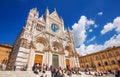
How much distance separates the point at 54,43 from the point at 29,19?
24.7 feet

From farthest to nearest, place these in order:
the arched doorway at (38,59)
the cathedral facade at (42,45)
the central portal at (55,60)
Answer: the central portal at (55,60)
the arched doorway at (38,59)
the cathedral facade at (42,45)

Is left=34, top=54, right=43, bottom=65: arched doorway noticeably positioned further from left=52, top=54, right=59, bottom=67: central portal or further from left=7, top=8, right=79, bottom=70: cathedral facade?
left=52, top=54, right=59, bottom=67: central portal

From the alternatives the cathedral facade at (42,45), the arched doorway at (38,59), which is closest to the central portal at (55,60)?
the cathedral facade at (42,45)

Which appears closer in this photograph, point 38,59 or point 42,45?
point 38,59

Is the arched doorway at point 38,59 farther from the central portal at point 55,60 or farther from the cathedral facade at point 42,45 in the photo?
the central portal at point 55,60

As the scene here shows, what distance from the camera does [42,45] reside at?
18312 millimetres

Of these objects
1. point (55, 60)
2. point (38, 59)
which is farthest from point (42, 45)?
point (55, 60)

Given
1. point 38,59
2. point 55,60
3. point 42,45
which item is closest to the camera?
point 38,59

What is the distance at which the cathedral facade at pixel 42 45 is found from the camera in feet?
48.0

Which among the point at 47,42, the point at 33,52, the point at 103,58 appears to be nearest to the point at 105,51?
the point at 103,58

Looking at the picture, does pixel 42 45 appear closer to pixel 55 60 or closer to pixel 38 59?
pixel 38 59

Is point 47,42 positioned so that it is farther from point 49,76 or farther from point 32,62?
point 49,76

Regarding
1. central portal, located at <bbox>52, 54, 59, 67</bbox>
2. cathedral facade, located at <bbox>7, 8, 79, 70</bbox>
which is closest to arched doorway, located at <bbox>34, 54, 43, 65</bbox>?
cathedral facade, located at <bbox>7, 8, 79, 70</bbox>

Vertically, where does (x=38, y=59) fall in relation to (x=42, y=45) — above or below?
below
